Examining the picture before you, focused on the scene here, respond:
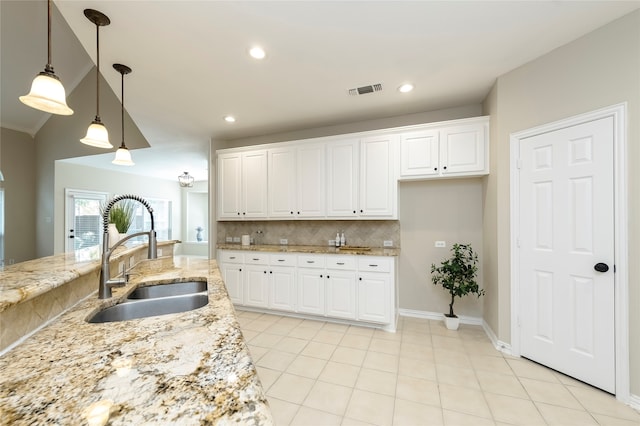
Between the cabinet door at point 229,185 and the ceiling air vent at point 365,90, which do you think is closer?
the ceiling air vent at point 365,90

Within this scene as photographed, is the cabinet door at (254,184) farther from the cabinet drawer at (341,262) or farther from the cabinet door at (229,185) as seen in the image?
the cabinet drawer at (341,262)

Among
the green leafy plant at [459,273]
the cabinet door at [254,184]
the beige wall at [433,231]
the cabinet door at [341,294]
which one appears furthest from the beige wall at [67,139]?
the green leafy plant at [459,273]

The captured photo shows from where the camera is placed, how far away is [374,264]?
10.5 feet

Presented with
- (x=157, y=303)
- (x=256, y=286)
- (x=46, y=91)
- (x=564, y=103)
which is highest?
(x=564, y=103)

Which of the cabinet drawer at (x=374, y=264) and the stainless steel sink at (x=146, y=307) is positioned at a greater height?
the stainless steel sink at (x=146, y=307)

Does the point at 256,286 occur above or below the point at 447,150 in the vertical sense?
below

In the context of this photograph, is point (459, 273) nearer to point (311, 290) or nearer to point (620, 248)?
point (620, 248)

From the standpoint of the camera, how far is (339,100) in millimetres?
3145

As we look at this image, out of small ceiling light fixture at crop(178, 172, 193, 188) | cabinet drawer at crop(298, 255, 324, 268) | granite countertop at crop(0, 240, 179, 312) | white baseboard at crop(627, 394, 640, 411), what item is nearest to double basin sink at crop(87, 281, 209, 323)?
granite countertop at crop(0, 240, 179, 312)

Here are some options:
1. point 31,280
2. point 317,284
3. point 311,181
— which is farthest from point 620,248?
point 31,280

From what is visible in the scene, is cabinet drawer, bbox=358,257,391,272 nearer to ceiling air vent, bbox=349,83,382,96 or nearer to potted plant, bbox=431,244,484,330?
potted plant, bbox=431,244,484,330

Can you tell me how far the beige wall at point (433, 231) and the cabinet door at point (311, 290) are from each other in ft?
3.75

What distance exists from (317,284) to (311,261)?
1.01ft

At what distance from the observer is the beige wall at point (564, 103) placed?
1845mm
